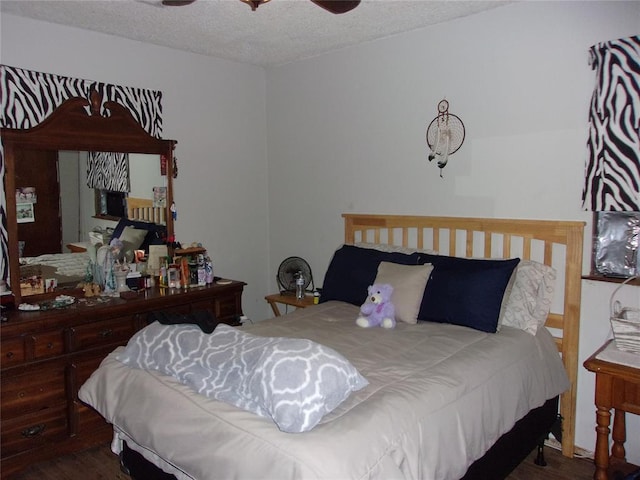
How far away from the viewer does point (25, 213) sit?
2869 millimetres

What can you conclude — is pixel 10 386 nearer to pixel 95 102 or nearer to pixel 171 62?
pixel 95 102

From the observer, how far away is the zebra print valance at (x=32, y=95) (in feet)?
9.23

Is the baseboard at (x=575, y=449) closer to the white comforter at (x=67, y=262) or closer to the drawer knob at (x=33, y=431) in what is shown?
the drawer knob at (x=33, y=431)

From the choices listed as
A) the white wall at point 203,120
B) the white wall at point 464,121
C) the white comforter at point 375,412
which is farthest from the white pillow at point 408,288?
the white wall at point 203,120

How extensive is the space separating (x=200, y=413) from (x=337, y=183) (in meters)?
2.44

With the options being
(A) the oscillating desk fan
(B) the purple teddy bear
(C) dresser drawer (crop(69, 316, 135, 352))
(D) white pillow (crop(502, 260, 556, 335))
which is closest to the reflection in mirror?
(C) dresser drawer (crop(69, 316, 135, 352))

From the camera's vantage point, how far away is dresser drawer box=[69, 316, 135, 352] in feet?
8.95

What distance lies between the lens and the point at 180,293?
10.5ft

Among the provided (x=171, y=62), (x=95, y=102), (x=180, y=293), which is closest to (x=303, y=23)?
(x=171, y=62)

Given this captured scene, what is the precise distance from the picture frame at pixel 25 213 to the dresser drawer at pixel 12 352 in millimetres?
729

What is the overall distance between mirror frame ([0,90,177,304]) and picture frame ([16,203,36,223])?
3 centimetres

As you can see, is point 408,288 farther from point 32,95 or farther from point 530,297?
point 32,95

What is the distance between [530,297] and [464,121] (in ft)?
3.79

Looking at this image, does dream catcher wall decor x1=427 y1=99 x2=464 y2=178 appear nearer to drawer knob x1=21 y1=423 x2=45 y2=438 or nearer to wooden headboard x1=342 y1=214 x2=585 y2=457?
wooden headboard x1=342 y1=214 x2=585 y2=457
